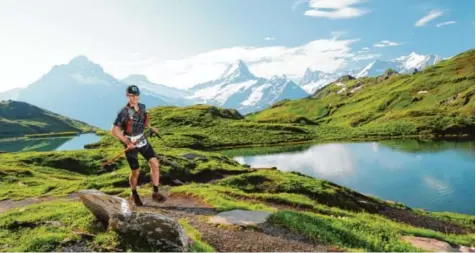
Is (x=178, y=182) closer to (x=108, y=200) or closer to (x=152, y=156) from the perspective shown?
(x=152, y=156)

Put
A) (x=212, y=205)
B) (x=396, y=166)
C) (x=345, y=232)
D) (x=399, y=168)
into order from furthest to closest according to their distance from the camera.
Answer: (x=396, y=166) < (x=399, y=168) < (x=212, y=205) < (x=345, y=232)

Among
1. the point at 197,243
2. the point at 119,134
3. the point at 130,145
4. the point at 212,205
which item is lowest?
the point at 212,205

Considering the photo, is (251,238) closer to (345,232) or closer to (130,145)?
(345,232)

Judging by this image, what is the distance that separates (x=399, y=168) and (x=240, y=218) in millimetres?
61158

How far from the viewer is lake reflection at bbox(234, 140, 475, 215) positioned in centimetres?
5156

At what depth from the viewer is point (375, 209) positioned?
34375mm

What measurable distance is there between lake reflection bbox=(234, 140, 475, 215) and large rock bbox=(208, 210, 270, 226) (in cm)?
3484

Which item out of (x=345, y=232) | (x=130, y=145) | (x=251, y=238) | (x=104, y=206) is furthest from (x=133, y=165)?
(x=345, y=232)

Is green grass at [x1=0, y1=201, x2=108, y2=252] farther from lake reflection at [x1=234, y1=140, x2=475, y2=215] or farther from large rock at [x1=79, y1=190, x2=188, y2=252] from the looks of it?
lake reflection at [x1=234, y1=140, x2=475, y2=215]

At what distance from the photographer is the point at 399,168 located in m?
72.3

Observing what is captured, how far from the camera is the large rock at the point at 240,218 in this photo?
57.1ft

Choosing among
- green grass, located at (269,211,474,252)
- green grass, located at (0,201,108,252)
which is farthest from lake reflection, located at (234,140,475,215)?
green grass, located at (0,201,108,252)

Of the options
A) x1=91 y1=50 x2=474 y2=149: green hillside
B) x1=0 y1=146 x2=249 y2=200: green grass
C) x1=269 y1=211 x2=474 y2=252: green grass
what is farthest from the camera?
x1=91 y1=50 x2=474 y2=149: green hillside

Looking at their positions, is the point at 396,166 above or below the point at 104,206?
below
